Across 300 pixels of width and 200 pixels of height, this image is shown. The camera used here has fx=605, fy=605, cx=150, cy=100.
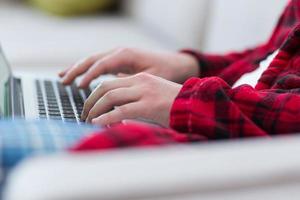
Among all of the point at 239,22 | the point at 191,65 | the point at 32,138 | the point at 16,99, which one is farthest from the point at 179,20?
the point at 32,138

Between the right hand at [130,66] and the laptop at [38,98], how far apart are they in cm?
2

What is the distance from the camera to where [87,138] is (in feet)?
1.72

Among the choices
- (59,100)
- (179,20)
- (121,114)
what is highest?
(121,114)

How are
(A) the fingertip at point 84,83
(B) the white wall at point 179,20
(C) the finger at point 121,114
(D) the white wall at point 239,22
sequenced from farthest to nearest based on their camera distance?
(B) the white wall at point 179,20, (D) the white wall at point 239,22, (A) the fingertip at point 84,83, (C) the finger at point 121,114

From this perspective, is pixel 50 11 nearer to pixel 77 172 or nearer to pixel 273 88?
pixel 273 88

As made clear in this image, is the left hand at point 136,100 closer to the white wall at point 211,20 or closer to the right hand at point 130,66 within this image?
the right hand at point 130,66

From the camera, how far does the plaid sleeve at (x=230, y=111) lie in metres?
0.63

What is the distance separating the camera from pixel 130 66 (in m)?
0.96

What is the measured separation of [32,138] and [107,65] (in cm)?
39

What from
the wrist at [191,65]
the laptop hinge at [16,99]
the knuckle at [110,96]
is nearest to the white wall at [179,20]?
the wrist at [191,65]

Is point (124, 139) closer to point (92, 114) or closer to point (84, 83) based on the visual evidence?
point (92, 114)

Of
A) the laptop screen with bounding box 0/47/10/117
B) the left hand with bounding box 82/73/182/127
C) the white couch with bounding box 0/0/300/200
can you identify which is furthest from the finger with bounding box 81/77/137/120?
the white couch with bounding box 0/0/300/200

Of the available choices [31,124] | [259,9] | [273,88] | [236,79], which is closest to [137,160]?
[31,124]

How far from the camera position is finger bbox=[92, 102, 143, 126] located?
0.66m
